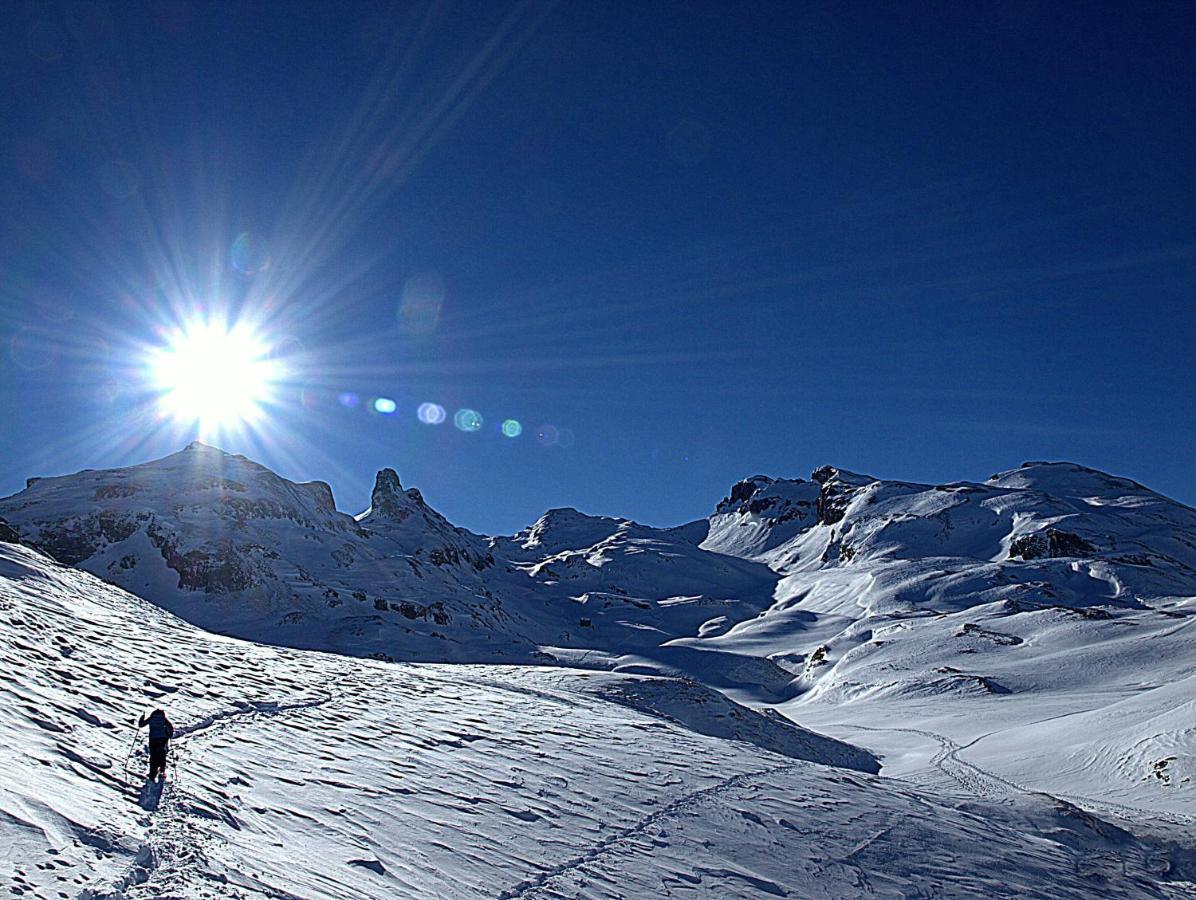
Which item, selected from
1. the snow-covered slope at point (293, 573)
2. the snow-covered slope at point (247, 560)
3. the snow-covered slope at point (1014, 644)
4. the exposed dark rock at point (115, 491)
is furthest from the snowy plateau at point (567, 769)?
the exposed dark rock at point (115, 491)

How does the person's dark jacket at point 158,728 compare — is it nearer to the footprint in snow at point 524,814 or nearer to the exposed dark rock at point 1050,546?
the footprint in snow at point 524,814

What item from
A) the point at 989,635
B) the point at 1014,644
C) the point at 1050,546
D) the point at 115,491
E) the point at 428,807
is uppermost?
the point at 1050,546

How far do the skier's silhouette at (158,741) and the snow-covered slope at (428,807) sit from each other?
0.42 m

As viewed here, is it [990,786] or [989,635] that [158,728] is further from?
[989,635]

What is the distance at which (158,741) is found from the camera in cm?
1047

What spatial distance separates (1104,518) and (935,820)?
156 m

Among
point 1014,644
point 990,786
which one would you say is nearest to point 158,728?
point 990,786

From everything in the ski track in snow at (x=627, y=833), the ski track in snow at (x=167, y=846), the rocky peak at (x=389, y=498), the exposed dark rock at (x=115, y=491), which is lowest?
the ski track in snow at (x=627, y=833)

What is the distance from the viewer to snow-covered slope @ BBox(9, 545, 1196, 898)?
27.5ft

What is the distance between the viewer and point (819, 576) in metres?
160

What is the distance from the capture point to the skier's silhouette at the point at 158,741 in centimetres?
1038

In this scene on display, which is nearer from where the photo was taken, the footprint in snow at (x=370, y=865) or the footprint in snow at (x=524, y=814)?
the footprint in snow at (x=370, y=865)

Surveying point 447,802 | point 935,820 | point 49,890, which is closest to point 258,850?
point 49,890

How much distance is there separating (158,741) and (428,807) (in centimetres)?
413
